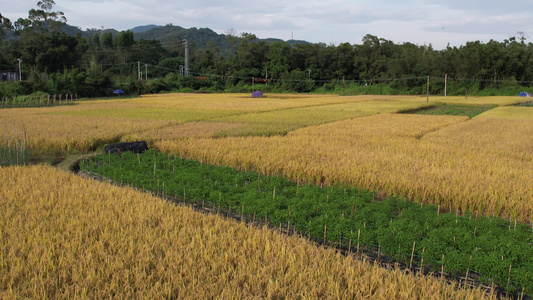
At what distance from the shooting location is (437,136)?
468 inches

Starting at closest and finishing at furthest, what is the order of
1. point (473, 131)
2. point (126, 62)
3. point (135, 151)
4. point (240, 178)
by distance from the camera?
point (240, 178) < point (135, 151) < point (473, 131) < point (126, 62)

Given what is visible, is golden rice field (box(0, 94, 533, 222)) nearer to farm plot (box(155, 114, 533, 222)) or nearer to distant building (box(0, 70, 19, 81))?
farm plot (box(155, 114, 533, 222))

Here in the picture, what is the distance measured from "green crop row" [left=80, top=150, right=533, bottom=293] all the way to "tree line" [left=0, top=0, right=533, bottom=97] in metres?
29.3

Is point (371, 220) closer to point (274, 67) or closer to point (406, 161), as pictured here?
point (406, 161)

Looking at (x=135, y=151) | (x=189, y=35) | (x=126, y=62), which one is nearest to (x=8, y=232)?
(x=135, y=151)

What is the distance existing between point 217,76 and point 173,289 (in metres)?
56.6

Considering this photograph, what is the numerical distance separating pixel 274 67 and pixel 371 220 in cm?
5489

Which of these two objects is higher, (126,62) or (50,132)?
(126,62)

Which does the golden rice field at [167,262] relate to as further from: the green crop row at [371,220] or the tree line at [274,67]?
the tree line at [274,67]

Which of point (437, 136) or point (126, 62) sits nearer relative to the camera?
point (437, 136)

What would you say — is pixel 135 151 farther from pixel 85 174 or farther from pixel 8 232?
pixel 8 232

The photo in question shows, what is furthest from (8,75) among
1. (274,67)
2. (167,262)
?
(167,262)

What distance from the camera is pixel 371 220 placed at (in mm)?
4906

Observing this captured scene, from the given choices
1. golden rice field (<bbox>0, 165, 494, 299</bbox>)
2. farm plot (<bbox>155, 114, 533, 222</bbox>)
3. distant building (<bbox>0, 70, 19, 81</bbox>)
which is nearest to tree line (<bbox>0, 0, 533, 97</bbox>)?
distant building (<bbox>0, 70, 19, 81</bbox>)
